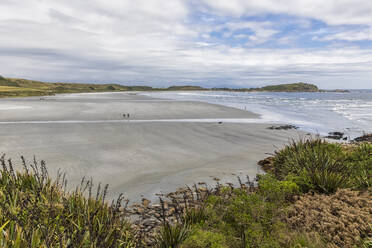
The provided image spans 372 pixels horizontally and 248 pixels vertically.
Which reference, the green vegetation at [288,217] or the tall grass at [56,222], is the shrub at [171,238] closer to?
the green vegetation at [288,217]

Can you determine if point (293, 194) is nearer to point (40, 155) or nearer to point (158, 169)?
point (158, 169)

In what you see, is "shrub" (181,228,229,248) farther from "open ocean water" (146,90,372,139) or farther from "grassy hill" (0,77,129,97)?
"grassy hill" (0,77,129,97)

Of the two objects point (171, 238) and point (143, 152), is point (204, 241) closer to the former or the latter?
point (171, 238)

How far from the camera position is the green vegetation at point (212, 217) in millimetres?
3170

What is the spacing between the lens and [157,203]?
636 cm

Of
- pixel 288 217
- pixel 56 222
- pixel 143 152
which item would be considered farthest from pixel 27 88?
pixel 288 217

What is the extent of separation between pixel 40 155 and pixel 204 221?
9371mm

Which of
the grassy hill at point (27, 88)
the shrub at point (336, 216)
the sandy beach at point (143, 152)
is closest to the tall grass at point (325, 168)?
the shrub at point (336, 216)

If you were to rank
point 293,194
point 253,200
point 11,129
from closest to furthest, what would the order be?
point 253,200 → point 293,194 → point 11,129

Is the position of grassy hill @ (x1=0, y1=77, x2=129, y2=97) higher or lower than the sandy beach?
higher

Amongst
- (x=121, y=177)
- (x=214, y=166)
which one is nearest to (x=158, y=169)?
(x=121, y=177)

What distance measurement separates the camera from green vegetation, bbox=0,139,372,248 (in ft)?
10.4

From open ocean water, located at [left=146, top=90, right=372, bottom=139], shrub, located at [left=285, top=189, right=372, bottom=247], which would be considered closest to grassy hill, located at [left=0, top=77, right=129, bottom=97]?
open ocean water, located at [left=146, top=90, right=372, bottom=139]

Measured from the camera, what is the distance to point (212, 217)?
4723mm
